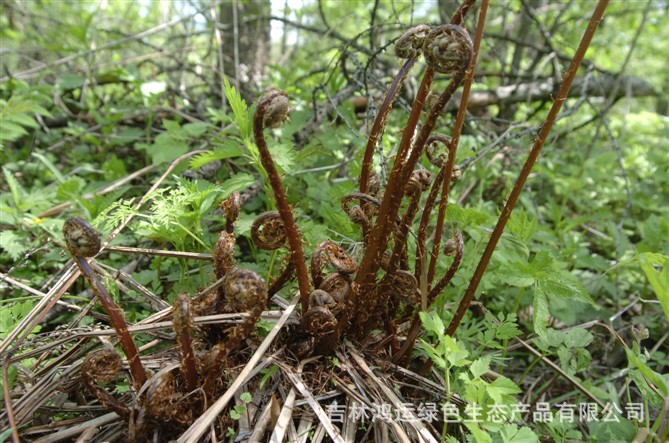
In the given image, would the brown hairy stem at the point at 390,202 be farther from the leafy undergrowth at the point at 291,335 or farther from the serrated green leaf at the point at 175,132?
the serrated green leaf at the point at 175,132

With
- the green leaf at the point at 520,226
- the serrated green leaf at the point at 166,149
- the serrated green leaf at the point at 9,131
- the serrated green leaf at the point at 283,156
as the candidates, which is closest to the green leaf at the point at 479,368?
the green leaf at the point at 520,226

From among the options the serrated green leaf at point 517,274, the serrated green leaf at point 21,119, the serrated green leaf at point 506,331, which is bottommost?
the serrated green leaf at point 506,331

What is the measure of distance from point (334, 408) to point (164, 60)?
6393 mm

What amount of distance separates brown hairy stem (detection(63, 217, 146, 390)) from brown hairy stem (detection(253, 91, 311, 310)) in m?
0.50

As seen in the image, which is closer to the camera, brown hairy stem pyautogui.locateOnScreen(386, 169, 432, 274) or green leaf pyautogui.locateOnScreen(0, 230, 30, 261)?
brown hairy stem pyautogui.locateOnScreen(386, 169, 432, 274)

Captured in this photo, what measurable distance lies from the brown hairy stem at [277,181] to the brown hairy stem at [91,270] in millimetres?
499

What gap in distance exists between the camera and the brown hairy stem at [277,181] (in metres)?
1.27

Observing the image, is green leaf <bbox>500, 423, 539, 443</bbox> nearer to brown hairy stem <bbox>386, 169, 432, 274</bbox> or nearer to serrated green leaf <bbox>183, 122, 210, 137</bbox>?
brown hairy stem <bbox>386, 169, 432, 274</bbox>

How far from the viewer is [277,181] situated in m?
1.43

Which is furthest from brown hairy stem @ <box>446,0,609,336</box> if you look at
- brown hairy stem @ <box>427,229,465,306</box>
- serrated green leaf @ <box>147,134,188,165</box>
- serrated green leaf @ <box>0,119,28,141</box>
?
serrated green leaf @ <box>0,119,28,141</box>

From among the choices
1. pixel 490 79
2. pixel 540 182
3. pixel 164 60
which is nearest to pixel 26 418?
pixel 540 182

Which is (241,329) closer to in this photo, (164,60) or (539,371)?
(539,371)

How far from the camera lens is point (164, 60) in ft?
22.5

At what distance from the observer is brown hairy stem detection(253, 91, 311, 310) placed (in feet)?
4.18
